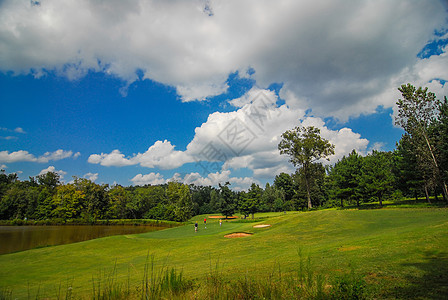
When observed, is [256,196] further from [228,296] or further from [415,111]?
[228,296]

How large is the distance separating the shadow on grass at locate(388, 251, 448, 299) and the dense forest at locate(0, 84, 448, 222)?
1274 inches

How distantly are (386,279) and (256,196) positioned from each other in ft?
187

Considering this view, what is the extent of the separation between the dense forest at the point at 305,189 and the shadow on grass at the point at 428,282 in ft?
106

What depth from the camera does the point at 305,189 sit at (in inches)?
3398

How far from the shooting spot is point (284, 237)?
20391 mm

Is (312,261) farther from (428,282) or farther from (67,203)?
(67,203)

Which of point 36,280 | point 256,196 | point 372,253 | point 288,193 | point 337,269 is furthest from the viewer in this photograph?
point 288,193

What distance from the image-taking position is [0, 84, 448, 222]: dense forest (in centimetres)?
3450

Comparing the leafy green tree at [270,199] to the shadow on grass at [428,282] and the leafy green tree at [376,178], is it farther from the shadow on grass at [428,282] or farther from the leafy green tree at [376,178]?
the shadow on grass at [428,282]

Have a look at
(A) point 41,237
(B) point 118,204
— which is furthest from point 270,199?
(A) point 41,237

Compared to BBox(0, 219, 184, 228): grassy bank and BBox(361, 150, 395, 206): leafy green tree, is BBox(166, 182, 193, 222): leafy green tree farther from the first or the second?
BBox(361, 150, 395, 206): leafy green tree

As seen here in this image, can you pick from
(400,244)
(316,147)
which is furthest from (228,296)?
(316,147)

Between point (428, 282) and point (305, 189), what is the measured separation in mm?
84798

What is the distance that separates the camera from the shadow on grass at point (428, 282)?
543cm
